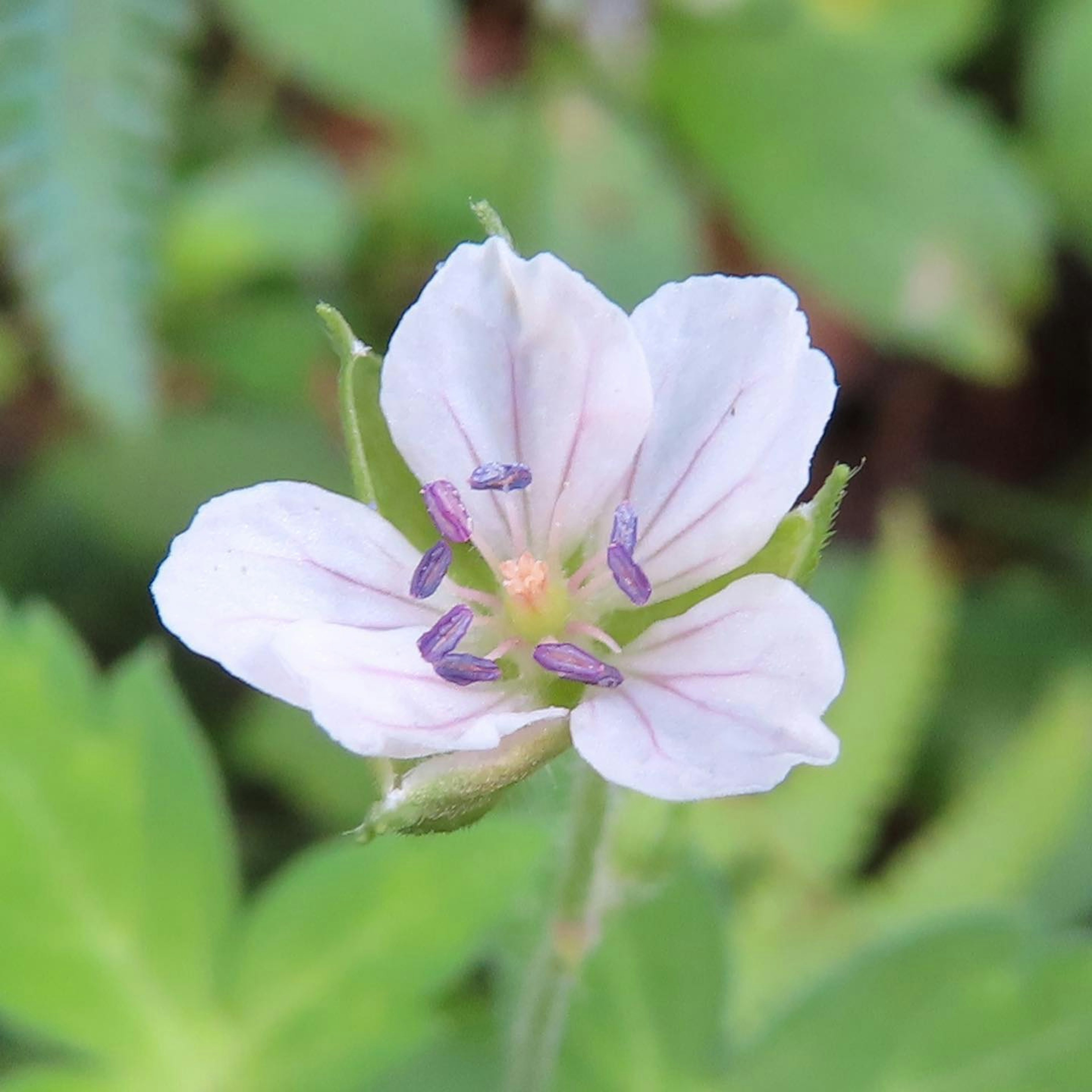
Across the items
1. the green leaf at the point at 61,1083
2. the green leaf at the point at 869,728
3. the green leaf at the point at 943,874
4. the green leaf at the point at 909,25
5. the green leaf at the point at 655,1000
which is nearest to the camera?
the green leaf at the point at 61,1083

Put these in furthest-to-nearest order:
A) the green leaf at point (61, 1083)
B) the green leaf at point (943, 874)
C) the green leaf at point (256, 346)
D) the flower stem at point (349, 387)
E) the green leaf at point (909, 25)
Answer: the green leaf at point (909, 25)
the green leaf at point (256, 346)
the green leaf at point (943, 874)
the green leaf at point (61, 1083)
the flower stem at point (349, 387)

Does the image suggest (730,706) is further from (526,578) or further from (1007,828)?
(1007,828)

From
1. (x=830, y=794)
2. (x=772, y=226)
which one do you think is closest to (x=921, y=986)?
(x=830, y=794)

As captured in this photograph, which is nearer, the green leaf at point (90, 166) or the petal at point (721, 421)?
the petal at point (721, 421)

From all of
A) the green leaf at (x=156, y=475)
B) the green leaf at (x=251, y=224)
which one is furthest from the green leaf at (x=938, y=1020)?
the green leaf at (x=251, y=224)

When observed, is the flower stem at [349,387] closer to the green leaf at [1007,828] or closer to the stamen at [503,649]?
the stamen at [503,649]

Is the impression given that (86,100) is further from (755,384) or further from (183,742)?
(755,384)

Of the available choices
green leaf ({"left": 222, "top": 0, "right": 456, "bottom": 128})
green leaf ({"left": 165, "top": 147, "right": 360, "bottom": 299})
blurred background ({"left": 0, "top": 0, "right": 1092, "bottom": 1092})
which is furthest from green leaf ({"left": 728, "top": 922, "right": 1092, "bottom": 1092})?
green leaf ({"left": 222, "top": 0, "right": 456, "bottom": 128})

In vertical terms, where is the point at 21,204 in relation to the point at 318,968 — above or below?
above
